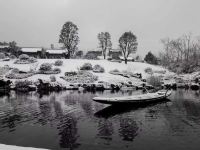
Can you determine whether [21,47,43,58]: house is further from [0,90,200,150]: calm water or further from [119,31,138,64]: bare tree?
[0,90,200,150]: calm water

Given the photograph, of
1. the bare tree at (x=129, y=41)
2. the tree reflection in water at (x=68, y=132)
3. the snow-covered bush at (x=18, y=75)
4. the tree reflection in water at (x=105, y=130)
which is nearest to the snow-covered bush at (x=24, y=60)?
the snow-covered bush at (x=18, y=75)

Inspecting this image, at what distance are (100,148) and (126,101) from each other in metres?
17.5

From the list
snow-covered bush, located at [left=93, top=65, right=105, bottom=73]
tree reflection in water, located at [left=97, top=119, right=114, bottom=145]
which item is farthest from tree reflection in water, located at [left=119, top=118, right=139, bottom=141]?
snow-covered bush, located at [left=93, top=65, right=105, bottom=73]

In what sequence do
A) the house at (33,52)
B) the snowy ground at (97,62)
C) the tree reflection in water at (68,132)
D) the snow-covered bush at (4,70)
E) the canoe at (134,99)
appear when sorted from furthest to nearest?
the house at (33,52)
the snow-covered bush at (4,70)
the snowy ground at (97,62)
the canoe at (134,99)
the tree reflection in water at (68,132)

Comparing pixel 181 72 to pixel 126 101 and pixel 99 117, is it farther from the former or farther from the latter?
pixel 99 117

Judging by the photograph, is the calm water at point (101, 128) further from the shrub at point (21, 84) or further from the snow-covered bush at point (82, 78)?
the snow-covered bush at point (82, 78)

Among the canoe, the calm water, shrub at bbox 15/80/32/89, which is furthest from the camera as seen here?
shrub at bbox 15/80/32/89

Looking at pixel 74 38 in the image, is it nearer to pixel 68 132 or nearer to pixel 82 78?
pixel 82 78

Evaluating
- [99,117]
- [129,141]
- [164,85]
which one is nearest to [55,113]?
[99,117]

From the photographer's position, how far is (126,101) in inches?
1315

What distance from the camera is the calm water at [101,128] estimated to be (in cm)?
1764

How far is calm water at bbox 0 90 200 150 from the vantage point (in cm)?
1764

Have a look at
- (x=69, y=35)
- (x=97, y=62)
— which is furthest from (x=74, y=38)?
(x=97, y=62)

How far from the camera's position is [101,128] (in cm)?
2219
